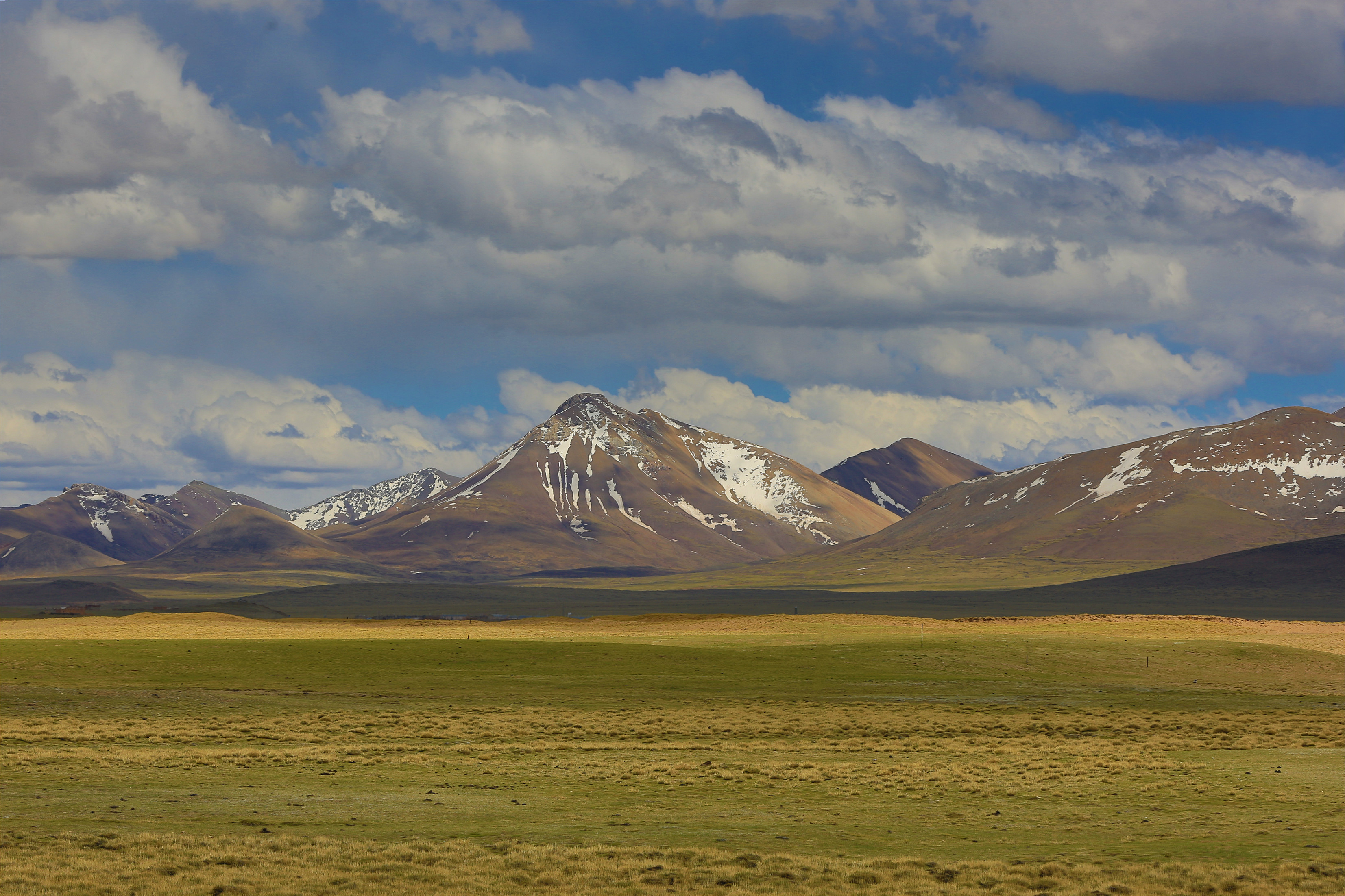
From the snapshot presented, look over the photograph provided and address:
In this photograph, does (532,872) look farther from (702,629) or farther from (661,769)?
(702,629)

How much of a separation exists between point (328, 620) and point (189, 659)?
58.3 metres

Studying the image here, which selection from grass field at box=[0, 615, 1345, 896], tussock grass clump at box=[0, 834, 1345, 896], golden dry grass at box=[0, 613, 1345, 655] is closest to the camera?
tussock grass clump at box=[0, 834, 1345, 896]

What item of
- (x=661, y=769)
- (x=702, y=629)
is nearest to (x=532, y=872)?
(x=661, y=769)

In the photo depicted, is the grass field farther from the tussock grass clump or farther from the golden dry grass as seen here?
the golden dry grass

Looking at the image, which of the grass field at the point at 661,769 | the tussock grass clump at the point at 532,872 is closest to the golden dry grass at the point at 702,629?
the grass field at the point at 661,769

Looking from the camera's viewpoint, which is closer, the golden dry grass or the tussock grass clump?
the tussock grass clump

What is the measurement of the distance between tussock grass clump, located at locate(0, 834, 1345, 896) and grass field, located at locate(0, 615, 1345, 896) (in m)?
0.09

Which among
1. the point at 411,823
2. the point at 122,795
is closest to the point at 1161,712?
the point at 411,823

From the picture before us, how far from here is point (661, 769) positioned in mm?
36219

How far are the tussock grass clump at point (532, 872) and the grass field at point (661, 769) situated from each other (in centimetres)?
9

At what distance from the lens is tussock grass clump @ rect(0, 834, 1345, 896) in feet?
70.1

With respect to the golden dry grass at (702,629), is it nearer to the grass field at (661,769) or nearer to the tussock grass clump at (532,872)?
the grass field at (661,769)

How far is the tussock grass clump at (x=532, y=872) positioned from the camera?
21.4 m

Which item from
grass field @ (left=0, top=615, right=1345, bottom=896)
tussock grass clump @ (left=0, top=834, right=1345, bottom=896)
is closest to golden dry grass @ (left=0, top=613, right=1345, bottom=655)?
grass field @ (left=0, top=615, right=1345, bottom=896)
